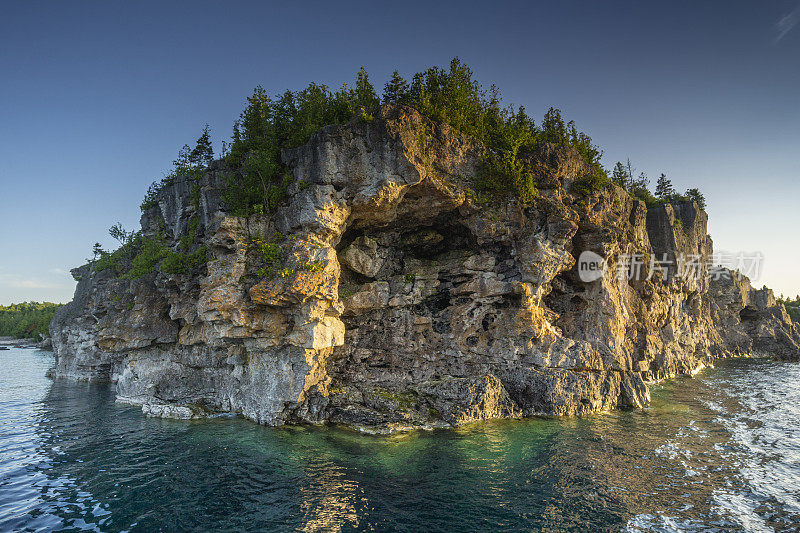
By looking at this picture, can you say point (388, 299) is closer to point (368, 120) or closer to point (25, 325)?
point (368, 120)

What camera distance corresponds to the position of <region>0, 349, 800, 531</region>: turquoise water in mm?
11945

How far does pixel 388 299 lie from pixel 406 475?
41.2 feet

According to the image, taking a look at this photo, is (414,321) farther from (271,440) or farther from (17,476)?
(17,476)

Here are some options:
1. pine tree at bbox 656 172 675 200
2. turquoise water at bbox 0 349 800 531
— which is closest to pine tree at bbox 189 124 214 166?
turquoise water at bbox 0 349 800 531

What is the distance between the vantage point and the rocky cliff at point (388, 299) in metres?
21.2

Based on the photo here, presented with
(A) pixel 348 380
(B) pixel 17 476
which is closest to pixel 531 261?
(A) pixel 348 380

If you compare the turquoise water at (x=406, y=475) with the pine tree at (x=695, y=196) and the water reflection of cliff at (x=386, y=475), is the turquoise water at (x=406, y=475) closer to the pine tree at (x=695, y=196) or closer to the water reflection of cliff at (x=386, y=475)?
the water reflection of cliff at (x=386, y=475)

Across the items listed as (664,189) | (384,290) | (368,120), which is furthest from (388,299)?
(664,189)

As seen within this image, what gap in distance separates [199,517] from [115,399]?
23.0 meters

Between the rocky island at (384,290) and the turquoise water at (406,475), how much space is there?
230cm

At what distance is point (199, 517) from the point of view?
11961 millimetres

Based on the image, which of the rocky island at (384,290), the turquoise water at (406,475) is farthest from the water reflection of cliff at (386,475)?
the rocky island at (384,290)

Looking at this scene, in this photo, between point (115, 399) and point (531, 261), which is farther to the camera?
point (115, 399)

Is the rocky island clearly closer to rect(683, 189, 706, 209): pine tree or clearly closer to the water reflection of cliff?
the water reflection of cliff
